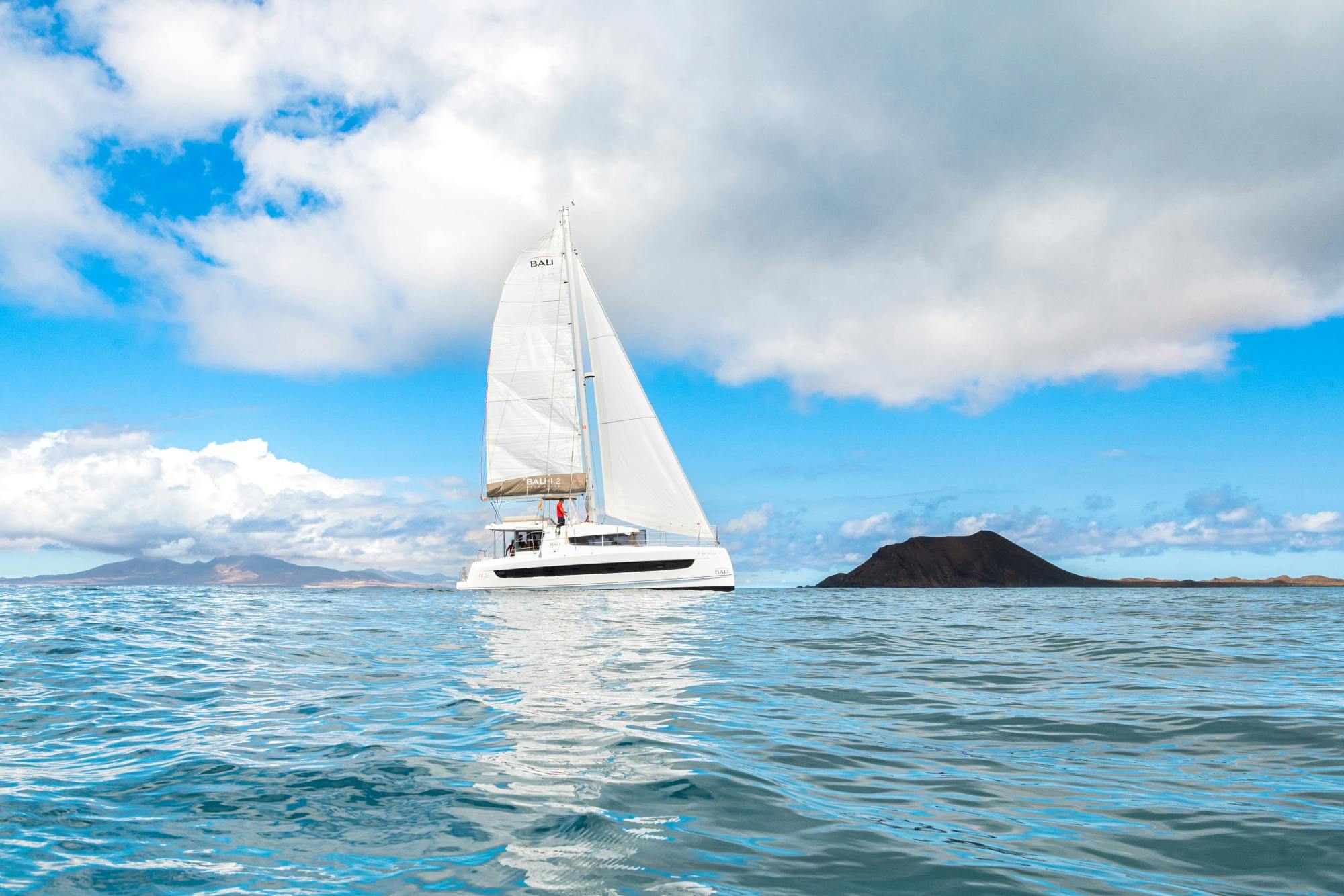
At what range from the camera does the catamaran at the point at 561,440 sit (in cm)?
3678

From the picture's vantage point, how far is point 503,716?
23.2 feet

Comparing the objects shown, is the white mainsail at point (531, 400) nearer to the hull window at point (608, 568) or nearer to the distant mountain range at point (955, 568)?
the hull window at point (608, 568)

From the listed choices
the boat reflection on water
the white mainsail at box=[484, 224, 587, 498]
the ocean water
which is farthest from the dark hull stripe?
the ocean water

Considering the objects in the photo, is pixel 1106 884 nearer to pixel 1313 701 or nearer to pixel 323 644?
pixel 1313 701

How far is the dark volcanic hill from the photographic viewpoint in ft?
332

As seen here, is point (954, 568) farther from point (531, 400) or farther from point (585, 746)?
point (585, 746)

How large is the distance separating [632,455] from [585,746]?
3197cm

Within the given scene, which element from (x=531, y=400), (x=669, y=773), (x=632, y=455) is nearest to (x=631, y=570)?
(x=632, y=455)

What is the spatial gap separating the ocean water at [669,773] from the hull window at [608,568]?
2243 cm

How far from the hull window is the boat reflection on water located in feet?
64.0

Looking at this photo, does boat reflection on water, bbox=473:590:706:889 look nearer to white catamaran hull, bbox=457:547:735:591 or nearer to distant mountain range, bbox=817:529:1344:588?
white catamaran hull, bbox=457:547:735:591

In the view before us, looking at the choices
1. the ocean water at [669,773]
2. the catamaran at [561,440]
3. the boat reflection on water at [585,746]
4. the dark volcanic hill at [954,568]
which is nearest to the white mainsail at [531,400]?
the catamaran at [561,440]

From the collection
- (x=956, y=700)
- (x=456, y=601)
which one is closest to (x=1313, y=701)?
(x=956, y=700)

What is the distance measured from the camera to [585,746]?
229 inches
